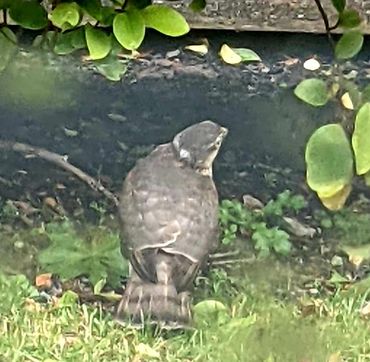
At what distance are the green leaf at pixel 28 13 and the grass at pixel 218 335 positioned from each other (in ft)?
3.05

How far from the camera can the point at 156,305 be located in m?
1.58

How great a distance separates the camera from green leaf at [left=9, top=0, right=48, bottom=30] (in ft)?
2.44

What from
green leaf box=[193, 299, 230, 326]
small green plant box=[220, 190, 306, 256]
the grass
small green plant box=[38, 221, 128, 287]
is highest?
small green plant box=[220, 190, 306, 256]

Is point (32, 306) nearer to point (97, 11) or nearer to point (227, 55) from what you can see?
point (227, 55)

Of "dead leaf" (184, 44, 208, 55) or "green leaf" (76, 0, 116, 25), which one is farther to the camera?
"dead leaf" (184, 44, 208, 55)

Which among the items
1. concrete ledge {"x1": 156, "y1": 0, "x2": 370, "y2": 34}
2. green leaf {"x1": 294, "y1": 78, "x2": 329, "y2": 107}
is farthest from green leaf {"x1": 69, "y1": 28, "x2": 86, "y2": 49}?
concrete ledge {"x1": 156, "y1": 0, "x2": 370, "y2": 34}

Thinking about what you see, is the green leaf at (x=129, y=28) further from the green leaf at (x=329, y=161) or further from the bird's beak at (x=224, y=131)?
the bird's beak at (x=224, y=131)

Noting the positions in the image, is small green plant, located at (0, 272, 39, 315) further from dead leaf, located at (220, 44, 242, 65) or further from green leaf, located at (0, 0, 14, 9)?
green leaf, located at (0, 0, 14, 9)

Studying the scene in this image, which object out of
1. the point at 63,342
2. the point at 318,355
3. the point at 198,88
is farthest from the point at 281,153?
the point at 63,342

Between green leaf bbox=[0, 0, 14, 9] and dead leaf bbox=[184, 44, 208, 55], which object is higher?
green leaf bbox=[0, 0, 14, 9]

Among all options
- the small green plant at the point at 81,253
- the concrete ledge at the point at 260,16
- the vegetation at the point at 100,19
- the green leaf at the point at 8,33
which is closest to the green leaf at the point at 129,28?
the vegetation at the point at 100,19

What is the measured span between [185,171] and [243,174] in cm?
11

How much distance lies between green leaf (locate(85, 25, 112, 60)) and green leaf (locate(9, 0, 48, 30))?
0.04 meters

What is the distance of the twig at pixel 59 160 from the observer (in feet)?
5.34
